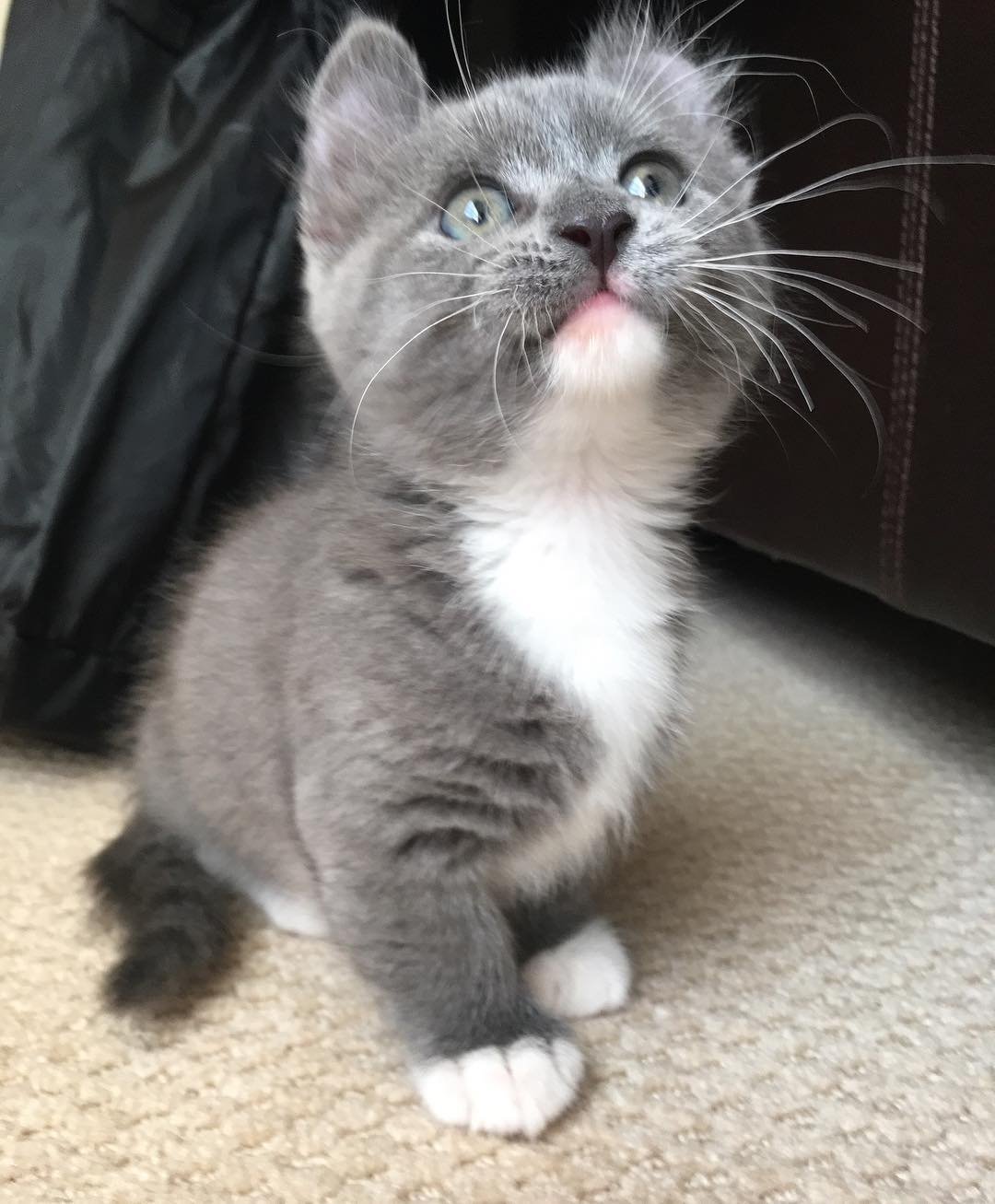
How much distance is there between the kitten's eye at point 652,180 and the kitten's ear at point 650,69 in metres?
0.09

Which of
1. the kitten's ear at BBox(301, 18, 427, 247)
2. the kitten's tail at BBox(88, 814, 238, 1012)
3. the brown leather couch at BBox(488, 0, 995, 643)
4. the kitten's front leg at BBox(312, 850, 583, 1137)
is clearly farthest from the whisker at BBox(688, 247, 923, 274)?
the kitten's tail at BBox(88, 814, 238, 1012)

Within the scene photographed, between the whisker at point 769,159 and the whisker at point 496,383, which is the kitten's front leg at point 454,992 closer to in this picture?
the whisker at point 496,383

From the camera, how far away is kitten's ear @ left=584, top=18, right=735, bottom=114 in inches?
33.8

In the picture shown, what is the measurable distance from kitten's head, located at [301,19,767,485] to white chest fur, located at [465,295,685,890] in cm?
1

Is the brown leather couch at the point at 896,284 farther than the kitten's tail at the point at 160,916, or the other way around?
the brown leather couch at the point at 896,284

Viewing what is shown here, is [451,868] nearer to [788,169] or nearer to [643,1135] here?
[643,1135]

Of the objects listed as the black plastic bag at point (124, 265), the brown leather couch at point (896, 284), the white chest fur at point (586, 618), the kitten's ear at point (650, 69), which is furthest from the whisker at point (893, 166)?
the black plastic bag at point (124, 265)

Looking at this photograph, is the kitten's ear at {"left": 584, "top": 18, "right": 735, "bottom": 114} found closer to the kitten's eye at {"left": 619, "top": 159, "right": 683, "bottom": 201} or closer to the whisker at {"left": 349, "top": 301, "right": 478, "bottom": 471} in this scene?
the kitten's eye at {"left": 619, "top": 159, "right": 683, "bottom": 201}

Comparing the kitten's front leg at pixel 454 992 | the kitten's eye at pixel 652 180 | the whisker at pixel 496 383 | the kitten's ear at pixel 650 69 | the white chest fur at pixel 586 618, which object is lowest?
the kitten's front leg at pixel 454 992

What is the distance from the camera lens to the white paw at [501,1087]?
0.64 metres

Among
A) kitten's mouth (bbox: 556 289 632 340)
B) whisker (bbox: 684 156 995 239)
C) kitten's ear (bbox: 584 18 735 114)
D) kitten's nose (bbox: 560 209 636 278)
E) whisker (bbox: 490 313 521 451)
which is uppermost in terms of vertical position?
kitten's ear (bbox: 584 18 735 114)

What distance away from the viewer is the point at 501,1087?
2.10 ft

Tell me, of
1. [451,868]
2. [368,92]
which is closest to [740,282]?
[368,92]

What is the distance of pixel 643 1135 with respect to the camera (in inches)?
25.3
